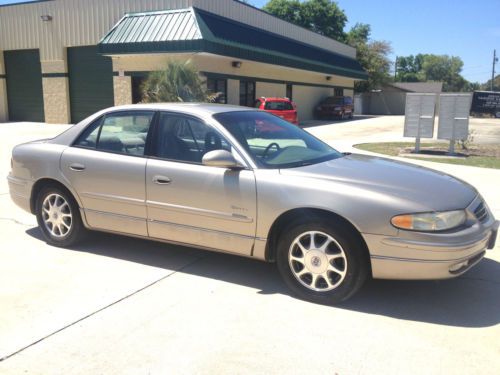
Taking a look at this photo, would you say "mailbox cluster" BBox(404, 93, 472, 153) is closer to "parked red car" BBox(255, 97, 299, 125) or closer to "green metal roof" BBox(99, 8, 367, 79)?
"parked red car" BBox(255, 97, 299, 125)

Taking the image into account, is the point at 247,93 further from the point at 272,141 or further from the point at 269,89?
the point at 272,141

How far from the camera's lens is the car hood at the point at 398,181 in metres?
3.72

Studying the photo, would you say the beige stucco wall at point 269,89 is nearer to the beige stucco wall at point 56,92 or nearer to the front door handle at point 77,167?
the beige stucco wall at point 56,92

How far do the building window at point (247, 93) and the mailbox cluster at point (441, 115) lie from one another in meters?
11.8

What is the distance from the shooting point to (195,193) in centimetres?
427

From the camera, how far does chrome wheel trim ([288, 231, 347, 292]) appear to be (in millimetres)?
3785

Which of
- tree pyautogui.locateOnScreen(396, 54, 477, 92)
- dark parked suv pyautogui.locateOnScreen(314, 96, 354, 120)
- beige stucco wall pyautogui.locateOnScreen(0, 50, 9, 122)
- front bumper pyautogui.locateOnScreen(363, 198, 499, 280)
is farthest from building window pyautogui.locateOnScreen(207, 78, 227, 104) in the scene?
tree pyautogui.locateOnScreen(396, 54, 477, 92)

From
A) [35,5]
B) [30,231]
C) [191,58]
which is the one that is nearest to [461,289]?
[30,231]

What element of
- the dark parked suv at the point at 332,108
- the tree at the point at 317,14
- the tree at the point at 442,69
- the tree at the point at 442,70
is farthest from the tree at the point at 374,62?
the tree at the point at 442,69

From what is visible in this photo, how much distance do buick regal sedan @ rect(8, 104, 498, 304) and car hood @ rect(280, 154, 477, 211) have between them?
0.6 inches

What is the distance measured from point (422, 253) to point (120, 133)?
10.2 ft

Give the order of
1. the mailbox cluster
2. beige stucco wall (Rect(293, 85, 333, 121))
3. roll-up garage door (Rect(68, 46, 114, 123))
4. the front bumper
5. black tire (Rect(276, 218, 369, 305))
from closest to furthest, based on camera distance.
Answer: the front bumper
black tire (Rect(276, 218, 369, 305))
the mailbox cluster
roll-up garage door (Rect(68, 46, 114, 123))
beige stucco wall (Rect(293, 85, 333, 121))

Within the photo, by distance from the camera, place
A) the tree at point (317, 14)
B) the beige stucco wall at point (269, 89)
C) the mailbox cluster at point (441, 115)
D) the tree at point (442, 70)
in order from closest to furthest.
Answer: the mailbox cluster at point (441, 115) → the beige stucco wall at point (269, 89) → the tree at point (317, 14) → the tree at point (442, 70)

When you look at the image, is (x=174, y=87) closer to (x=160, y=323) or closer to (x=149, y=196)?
(x=149, y=196)
